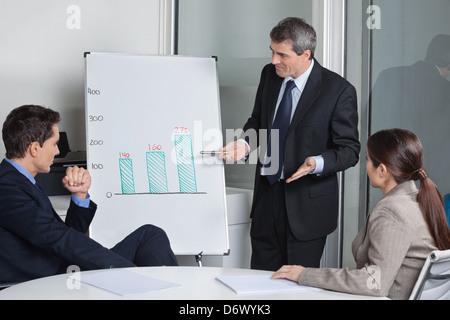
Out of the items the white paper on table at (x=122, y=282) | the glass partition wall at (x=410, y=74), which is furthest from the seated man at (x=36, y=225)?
the glass partition wall at (x=410, y=74)

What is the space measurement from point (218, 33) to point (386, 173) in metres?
2.39

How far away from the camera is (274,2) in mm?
3537

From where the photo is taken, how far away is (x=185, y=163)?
10.6ft

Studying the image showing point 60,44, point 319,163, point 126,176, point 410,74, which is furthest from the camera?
point 60,44

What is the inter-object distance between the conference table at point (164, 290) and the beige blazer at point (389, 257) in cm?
3

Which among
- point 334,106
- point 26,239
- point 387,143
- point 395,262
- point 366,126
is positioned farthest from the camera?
point 366,126

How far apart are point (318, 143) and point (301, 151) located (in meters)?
0.09

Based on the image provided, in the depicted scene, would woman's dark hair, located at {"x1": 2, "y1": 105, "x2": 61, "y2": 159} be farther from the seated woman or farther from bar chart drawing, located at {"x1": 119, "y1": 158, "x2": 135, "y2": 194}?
the seated woman

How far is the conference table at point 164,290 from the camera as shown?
1.52 meters

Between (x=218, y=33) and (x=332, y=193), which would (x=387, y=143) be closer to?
(x=332, y=193)

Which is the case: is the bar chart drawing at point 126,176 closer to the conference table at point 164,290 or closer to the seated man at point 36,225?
the seated man at point 36,225

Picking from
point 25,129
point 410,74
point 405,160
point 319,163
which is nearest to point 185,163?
point 319,163

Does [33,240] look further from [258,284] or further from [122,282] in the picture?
[258,284]
